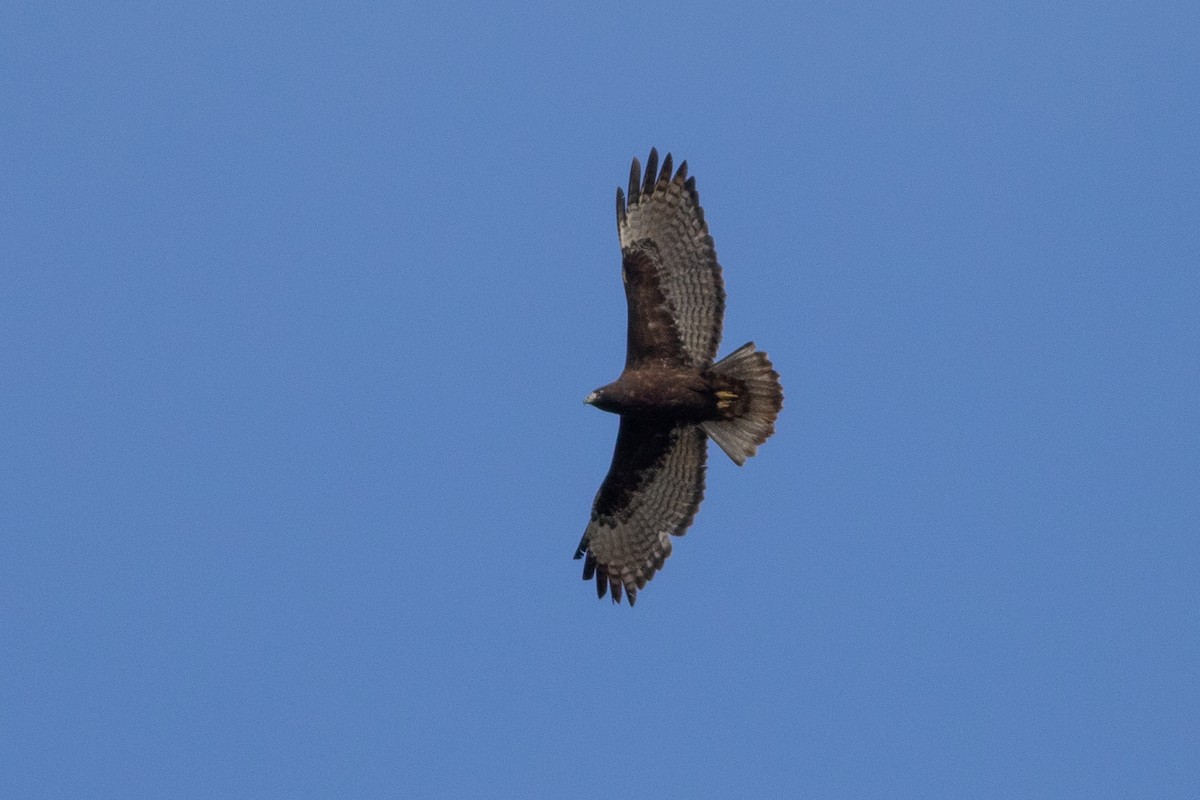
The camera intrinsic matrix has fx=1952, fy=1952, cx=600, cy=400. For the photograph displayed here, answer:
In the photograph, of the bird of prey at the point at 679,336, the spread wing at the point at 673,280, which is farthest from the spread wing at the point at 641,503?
the spread wing at the point at 673,280

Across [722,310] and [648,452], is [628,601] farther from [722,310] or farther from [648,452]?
[722,310]

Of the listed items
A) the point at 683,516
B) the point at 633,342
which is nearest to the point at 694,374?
the point at 633,342

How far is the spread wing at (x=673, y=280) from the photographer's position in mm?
17438

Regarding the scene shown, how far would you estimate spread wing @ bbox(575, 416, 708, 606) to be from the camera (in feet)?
60.0

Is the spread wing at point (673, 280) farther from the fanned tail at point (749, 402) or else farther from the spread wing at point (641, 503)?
the spread wing at point (641, 503)

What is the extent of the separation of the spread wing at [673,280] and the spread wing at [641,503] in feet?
2.82

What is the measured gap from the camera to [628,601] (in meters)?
18.9

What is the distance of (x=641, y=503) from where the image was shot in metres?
18.6

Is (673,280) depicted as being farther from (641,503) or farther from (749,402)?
(641,503)

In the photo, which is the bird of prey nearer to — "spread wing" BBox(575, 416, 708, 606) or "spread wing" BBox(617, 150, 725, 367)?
"spread wing" BBox(617, 150, 725, 367)

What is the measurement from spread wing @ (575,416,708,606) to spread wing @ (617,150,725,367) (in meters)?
0.86

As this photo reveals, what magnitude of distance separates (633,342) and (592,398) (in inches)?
24.9

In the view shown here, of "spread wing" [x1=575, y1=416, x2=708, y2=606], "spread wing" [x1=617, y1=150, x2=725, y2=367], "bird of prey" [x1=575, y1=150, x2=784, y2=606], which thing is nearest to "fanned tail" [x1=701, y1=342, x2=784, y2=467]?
"bird of prey" [x1=575, y1=150, x2=784, y2=606]

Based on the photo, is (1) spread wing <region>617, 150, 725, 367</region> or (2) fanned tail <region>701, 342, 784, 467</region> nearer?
(2) fanned tail <region>701, 342, 784, 467</region>
